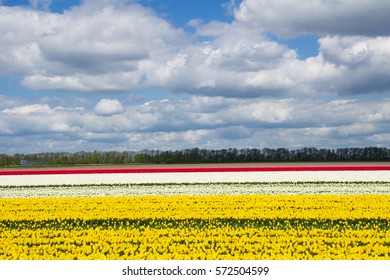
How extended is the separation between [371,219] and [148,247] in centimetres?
902

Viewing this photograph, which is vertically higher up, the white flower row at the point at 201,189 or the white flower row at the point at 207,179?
the white flower row at the point at 207,179

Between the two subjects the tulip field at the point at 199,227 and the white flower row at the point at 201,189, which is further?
the white flower row at the point at 201,189

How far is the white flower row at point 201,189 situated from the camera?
29.9 meters

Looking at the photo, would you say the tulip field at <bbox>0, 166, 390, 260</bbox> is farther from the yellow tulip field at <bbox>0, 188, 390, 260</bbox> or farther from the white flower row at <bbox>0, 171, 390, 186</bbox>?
the white flower row at <bbox>0, 171, 390, 186</bbox>

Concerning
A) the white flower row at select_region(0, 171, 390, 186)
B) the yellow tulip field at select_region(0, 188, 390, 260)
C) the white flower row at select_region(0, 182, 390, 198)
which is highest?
the white flower row at select_region(0, 171, 390, 186)

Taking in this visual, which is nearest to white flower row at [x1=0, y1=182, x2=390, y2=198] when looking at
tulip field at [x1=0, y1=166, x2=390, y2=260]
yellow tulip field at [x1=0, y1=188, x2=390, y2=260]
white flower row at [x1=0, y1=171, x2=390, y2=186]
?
tulip field at [x1=0, y1=166, x2=390, y2=260]

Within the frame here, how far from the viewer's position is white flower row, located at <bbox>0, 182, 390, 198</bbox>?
29914mm

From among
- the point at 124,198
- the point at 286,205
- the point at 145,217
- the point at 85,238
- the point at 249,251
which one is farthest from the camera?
the point at 124,198

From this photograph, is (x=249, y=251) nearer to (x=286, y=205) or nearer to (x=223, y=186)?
(x=286, y=205)

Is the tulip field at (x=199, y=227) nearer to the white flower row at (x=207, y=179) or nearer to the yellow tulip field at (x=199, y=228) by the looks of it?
the yellow tulip field at (x=199, y=228)

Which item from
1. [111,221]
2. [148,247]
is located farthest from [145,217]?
[148,247]

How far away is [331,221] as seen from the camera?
18.5m

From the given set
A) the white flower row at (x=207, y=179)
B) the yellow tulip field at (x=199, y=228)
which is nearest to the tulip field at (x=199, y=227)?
the yellow tulip field at (x=199, y=228)

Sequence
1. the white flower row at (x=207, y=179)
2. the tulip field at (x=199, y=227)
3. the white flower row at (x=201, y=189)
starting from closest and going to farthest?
the tulip field at (x=199, y=227), the white flower row at (x=201, y=189), the white flower row at (x=207, y=179)
